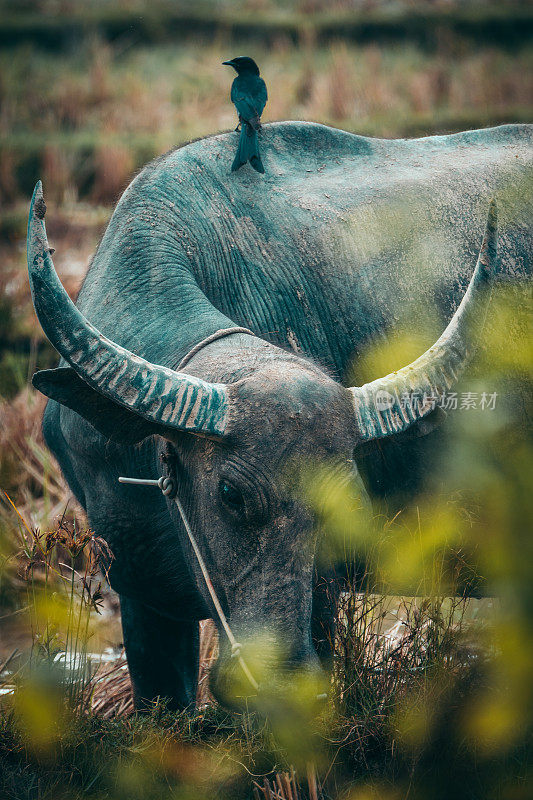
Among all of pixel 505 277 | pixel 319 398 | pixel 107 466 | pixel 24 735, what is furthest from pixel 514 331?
pixel 24 735

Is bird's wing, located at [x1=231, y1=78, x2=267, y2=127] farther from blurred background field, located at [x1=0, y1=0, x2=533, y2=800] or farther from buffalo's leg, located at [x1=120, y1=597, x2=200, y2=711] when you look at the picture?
buffalo's leg, located at [x1=120, y1=597, x2=200, y2=711]

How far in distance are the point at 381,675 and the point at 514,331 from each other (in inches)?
55.9

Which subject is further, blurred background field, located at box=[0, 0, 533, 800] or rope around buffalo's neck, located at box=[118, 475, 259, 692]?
blurred background field, located at box=[0, 0, 533, 800]

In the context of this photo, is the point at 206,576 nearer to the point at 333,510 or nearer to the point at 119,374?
the point at 333,510

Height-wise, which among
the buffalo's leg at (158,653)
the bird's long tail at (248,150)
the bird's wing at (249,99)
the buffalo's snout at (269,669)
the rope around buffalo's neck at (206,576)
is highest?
the bird's wing at (249,99)

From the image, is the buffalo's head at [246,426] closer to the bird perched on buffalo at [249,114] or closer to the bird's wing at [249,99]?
the bird perched on buffalo at [249,114]

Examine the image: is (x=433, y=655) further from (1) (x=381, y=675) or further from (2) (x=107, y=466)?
(2) (x=107, y=466)

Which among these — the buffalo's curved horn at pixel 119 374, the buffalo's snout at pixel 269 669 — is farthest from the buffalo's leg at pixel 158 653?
the buffalo's curved horn at pixel 119 374

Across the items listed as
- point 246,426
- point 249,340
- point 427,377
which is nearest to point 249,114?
point 249,340

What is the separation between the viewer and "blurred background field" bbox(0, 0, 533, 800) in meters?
2.60

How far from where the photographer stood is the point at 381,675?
3.06 meters

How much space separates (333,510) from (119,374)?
0.67 m

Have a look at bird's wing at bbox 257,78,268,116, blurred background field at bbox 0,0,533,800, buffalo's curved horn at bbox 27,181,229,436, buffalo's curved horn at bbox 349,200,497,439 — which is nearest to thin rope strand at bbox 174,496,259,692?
blurred background field at bbox 0,0,533,800

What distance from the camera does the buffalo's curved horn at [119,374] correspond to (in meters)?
2.44
